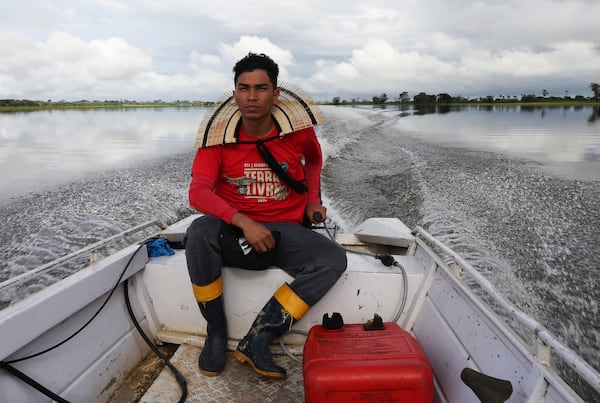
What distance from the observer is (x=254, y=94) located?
1967mm

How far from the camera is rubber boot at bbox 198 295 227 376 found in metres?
1.88

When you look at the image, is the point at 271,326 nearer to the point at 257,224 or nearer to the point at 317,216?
the point at 257,224

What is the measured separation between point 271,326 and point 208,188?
73cm

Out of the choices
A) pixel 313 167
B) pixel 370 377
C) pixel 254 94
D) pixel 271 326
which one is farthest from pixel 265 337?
pixel 254 94

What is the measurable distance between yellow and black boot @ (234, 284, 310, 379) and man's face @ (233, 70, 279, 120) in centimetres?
89

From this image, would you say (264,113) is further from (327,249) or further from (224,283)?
(224,283)

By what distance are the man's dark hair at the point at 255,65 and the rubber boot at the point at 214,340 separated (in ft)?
3.74

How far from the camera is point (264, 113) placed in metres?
2.01

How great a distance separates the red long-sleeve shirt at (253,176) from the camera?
1.99 meters

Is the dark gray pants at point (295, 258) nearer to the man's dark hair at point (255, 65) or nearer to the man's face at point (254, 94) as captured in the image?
the man's face at point (254, 94)

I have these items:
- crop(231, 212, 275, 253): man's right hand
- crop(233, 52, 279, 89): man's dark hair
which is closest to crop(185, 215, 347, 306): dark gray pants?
crop(231, 212, 275, 253): man's right hand

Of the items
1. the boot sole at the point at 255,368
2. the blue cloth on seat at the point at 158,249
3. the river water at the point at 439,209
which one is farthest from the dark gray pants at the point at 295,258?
the river water at the point at 439,209

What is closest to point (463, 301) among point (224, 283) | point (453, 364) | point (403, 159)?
point (453, 364)

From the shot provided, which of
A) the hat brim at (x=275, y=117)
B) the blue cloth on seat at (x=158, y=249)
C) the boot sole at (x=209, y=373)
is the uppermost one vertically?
the hat brim at (x=275, y=117)
